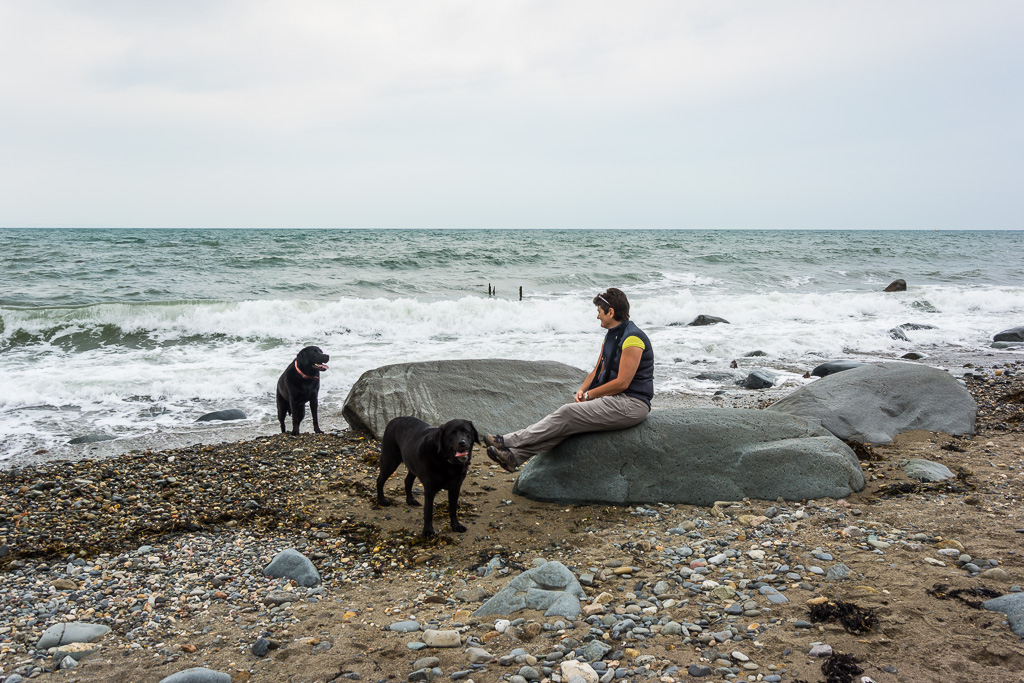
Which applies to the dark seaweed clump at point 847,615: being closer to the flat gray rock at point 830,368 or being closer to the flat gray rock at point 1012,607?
the flat gray rock at point 1012,607

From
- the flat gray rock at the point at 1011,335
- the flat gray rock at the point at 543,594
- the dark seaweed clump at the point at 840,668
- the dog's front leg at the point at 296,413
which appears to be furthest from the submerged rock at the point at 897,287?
the dark seaweed clump at the point at 840,668

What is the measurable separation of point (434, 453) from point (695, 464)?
2392 millimetres

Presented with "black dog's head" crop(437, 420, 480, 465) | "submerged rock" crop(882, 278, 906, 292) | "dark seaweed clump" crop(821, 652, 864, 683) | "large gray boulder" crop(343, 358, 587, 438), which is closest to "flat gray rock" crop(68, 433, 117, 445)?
"large gray boulder" crop(343, 358, 587, 438)

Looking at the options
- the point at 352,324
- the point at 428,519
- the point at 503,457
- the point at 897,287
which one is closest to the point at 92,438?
the point at 428,519

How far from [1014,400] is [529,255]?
1154 inches

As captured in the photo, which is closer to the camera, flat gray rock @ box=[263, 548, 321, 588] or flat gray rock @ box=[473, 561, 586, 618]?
flat gray rock @ box=[473, 561, 586, 618]

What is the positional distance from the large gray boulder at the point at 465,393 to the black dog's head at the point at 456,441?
131 inches

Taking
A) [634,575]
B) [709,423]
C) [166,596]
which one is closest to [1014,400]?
[709,423]

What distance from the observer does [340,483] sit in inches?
271

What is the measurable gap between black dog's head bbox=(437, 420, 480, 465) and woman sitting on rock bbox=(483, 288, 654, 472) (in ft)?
2.57

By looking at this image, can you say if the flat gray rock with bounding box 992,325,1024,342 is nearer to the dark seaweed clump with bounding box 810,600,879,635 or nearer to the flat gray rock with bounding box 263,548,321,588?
the dark seaweed clump with bounding box 810,600,879,635

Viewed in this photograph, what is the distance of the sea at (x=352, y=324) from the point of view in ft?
35.5

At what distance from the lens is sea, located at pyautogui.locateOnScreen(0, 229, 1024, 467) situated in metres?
10.8

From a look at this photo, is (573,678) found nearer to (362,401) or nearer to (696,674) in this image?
(696,674)
